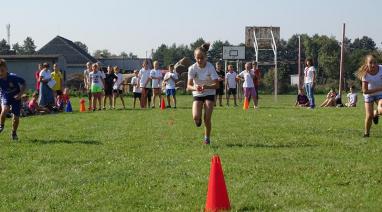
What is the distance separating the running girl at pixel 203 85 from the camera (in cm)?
1120

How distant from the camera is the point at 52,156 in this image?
9.94 meters

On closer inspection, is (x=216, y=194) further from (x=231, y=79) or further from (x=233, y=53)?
(x=233, y=53)

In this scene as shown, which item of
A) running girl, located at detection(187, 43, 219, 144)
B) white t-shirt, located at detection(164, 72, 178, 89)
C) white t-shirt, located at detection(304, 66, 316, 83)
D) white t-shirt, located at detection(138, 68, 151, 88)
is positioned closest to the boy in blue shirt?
running girl, located at detection(187, 43, 219, 144)

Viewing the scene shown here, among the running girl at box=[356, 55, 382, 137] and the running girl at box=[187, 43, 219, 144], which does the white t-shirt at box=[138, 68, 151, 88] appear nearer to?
the running girl at box=[187, 43, 219, 144]

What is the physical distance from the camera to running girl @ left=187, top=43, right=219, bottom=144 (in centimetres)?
1120

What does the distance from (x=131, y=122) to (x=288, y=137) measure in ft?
18.8

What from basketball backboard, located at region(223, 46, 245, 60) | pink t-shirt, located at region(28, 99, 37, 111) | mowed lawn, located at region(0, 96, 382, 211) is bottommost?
mowed lawn, located at region(0, 96, 382, 211)

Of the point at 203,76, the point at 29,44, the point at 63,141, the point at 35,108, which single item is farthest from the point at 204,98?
the point at 29,44

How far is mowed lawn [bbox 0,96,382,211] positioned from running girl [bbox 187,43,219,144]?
54cm

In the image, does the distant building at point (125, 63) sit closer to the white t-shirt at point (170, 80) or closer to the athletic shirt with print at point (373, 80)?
the white t-shirt at point (170, 80)

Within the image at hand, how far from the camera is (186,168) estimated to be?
8.43m

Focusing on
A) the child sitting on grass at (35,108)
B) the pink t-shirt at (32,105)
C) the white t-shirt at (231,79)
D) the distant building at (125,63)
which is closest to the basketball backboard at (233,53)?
the white t-shirt at (231,79)

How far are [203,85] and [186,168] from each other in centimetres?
307

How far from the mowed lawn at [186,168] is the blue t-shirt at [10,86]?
93cm
